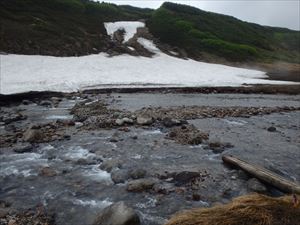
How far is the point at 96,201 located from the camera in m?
10.7

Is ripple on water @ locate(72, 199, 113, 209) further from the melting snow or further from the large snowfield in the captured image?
the large snowfield

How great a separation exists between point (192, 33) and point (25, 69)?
1947 inches

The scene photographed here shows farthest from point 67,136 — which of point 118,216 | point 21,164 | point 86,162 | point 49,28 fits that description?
point 49,28

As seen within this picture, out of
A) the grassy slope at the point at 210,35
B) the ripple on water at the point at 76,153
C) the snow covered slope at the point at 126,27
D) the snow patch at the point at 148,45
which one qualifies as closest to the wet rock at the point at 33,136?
the ripple on water at the point at 76,153

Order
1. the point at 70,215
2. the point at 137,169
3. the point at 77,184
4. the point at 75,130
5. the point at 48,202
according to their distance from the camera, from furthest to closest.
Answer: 1. the point at 75,130
2. the point at 137,169
3. the point at 77,184
4. the point at 48,202
5. the point at 70,215

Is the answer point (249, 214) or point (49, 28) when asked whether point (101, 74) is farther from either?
point (249, 214)

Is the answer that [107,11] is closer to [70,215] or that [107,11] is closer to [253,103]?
[253,103]

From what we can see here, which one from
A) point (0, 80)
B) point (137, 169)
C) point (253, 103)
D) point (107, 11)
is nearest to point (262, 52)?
point (107, 11)

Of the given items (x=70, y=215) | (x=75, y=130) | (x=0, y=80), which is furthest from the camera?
(x=0, y=80)

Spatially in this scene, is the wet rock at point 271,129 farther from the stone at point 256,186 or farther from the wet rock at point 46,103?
the wet rock at point 46,103

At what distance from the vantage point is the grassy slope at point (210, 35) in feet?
253

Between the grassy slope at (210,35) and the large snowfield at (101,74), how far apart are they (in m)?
18.1

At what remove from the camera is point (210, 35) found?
282ft

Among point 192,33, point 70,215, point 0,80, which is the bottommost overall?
point 70,215
